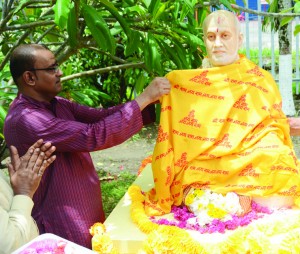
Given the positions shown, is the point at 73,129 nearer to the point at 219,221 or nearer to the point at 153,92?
the point at 153,92

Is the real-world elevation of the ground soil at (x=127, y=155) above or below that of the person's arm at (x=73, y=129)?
below

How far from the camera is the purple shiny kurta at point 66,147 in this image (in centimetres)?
213

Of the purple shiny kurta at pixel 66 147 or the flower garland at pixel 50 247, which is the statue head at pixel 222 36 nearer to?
the purple shiny kurta at pixel 66 147

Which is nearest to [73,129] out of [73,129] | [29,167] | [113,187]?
[73,129]

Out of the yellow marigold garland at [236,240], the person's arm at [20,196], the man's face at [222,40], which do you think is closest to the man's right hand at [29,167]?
the person's arm at [20,196]

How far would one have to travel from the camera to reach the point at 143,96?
7.47ft

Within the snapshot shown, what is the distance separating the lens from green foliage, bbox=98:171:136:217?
405cm

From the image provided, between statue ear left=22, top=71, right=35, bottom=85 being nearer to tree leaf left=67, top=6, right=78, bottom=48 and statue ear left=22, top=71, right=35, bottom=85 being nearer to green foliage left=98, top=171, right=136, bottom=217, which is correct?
tree leaf left=67, top=6, right=78, bottom=48

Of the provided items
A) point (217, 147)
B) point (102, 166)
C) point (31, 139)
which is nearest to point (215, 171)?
point (217, 147)

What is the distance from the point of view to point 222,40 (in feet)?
7.52

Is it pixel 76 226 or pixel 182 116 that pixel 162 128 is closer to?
pixel 182 116

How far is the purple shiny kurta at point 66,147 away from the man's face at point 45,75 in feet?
0.20

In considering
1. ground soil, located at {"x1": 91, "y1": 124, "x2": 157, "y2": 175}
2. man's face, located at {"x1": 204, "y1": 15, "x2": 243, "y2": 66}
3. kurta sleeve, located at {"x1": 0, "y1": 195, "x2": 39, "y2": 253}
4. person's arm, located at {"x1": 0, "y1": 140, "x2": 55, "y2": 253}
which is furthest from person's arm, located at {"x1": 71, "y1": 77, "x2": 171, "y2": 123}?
ground soil, located at {"x1": 91, "y1": 124, "x2": 157, "y2": 175}

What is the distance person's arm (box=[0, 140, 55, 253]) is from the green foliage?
1931 millimetres
